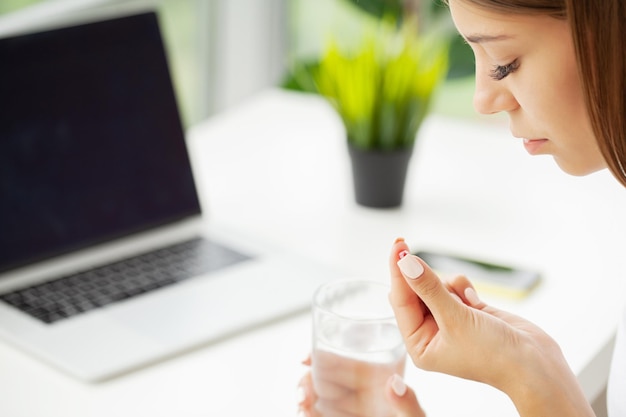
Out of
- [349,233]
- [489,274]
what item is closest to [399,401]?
[489,274]

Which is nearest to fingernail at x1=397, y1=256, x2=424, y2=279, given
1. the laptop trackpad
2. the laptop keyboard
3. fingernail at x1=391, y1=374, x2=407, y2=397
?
fingernail at x1=391, y1=374, x2=407, y2=397

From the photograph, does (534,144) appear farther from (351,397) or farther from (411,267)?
(351,397)

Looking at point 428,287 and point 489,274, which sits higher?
point 428,287

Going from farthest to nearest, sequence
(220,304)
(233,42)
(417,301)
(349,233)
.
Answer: (233,42) < (349,233) < (220,304) < (417,301)

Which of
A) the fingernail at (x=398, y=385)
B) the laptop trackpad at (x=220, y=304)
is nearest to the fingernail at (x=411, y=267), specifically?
the fingernail at (x=398, y=385)

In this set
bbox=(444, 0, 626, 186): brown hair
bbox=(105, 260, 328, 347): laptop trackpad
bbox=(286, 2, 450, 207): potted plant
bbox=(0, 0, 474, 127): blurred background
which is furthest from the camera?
bbox=(0, 0, 474, 127): blurred background

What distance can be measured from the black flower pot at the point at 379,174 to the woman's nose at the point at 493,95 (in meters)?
0.51

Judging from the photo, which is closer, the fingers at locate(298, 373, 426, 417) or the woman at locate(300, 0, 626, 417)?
the woman at locate(300, 0, 626, 417)

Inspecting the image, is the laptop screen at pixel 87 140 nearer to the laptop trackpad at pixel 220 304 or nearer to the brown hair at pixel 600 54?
the laptop trackpad at pixel 220 304

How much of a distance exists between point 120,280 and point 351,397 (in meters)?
0.38

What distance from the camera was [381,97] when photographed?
1349mm

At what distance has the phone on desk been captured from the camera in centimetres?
113

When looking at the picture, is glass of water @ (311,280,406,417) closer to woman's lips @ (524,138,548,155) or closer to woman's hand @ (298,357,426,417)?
woman's hand @ (298,357,426,417)

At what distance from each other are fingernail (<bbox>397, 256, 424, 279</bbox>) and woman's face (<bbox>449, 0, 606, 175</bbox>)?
164mm
